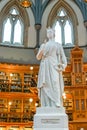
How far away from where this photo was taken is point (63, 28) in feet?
61.3

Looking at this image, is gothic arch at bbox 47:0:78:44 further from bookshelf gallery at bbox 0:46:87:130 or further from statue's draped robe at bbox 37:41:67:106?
statue's draped robe at bbox 37:41:67:106

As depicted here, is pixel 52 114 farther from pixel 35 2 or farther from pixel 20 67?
pixel 35 2

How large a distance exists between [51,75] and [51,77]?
39mm

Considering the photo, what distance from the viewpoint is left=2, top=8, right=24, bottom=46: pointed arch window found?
18.1 metres

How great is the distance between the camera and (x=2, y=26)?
1808cm

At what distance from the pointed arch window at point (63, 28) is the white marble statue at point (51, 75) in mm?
13059

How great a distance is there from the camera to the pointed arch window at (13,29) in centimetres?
1809

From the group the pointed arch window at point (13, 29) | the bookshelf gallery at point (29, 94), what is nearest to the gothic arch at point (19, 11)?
the pointed arch window at point (13, 29)

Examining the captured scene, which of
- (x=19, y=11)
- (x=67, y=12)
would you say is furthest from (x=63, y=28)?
(x=19, y=11)

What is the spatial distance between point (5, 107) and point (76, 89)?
14.2 feet

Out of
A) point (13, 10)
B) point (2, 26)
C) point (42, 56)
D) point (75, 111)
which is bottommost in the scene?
point (75, 111)

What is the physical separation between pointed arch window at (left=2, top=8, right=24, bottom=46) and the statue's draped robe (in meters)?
13.0


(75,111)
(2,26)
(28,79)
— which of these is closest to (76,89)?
(75,111)

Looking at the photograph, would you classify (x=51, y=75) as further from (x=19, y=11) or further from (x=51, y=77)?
(x=19, y=11)
